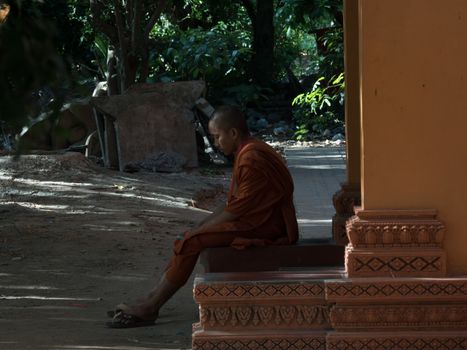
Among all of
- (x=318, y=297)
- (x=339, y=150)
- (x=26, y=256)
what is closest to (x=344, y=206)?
(x=318, y=297)

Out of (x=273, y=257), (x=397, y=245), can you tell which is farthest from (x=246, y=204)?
(x=397, y=245)

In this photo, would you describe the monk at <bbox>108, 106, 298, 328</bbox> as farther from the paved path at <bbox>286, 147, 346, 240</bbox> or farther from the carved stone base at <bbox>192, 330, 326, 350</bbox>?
the paved path at <bbox>286, 147, 346, 240</bbox>

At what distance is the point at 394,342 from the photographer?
5277mm

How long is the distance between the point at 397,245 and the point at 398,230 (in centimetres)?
8

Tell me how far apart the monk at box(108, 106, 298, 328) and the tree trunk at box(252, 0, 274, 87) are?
1982cm

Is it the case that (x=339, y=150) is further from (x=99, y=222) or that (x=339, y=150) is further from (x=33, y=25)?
(x=33, y=25)

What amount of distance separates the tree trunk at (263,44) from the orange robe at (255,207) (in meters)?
19.9

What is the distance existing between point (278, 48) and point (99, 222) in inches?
718

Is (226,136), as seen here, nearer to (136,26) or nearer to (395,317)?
→ (395,317)

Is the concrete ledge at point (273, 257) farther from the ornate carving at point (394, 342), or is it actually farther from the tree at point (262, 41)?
the tree at point (262, 41)

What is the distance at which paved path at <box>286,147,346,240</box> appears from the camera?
11166mm

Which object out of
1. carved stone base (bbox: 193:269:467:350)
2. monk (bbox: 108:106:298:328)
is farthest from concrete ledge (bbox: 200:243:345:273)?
carved stone base (bbox: 193:269:467:350)

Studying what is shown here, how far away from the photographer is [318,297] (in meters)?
5.36

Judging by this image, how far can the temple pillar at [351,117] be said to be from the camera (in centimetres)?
663
